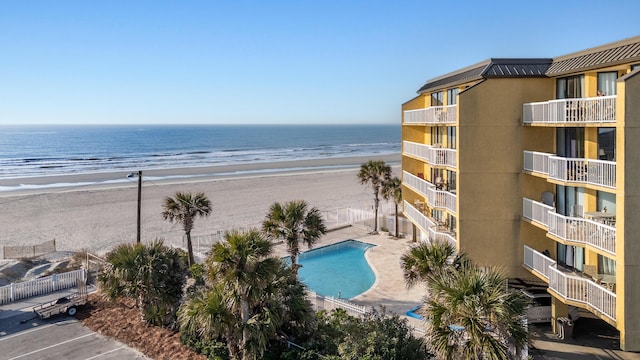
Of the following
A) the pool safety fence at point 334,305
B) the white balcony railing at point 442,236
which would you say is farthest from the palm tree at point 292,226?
the white balcony railing at point 442,236

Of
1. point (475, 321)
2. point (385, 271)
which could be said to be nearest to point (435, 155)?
point (385, 271)

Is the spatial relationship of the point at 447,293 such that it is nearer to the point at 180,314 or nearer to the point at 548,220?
the point at 548,220

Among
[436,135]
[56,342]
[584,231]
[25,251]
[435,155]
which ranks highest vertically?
[436,135]

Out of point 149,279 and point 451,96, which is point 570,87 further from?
point 149,279

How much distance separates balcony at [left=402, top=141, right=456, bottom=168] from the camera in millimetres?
21203

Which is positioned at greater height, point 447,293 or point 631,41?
point 631,41

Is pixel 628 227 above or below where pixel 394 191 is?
above

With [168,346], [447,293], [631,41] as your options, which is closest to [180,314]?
[168,346]

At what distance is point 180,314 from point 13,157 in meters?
114

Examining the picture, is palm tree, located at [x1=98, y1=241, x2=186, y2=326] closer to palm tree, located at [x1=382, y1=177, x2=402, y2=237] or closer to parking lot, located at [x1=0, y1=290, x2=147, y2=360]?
parking lot, located at [x1=0, y1=290, x2=147, y2=360]

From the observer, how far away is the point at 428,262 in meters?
15.9

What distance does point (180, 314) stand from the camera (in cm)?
1569

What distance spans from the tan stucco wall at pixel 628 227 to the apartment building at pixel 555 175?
1.0 inches

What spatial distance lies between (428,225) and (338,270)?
6211 millimetres
